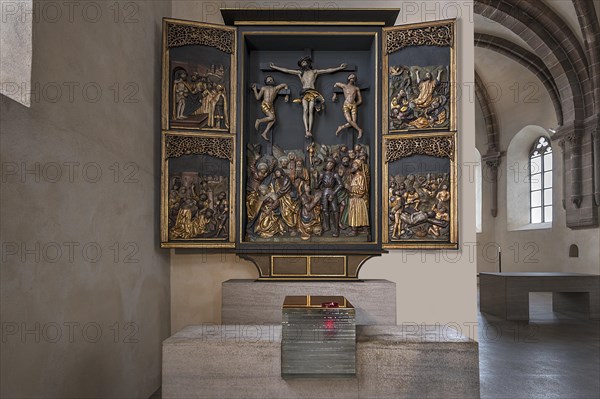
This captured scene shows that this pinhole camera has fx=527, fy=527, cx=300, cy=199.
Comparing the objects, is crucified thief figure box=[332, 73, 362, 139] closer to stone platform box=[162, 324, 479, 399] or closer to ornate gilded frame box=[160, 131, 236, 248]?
ornate gilded frame box=[160, 131, 236, 248]

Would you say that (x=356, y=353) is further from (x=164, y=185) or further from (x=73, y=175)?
(x=164, y=185)

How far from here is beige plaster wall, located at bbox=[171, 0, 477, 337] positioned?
7.44 meters

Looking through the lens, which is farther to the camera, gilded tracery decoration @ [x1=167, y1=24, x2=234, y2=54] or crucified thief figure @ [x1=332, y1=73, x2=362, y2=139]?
crucified thief figure @ [x1=332, y1=73, x2=362, y2=139]

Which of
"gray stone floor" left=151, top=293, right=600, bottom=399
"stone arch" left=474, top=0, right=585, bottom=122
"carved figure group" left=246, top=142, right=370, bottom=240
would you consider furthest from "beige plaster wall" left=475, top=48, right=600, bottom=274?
"carved figure group" left=246, top=142, right=370, bottom=240

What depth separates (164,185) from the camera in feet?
21.3

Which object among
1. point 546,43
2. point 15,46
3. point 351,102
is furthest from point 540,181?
point 15,46

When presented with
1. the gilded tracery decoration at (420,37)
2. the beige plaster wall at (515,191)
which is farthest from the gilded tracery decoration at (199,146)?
the beige plaster wall at (515,191)

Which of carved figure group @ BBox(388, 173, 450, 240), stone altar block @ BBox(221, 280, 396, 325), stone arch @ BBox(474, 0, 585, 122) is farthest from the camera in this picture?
stone arch @ BBox(474, 0, 585, 122)

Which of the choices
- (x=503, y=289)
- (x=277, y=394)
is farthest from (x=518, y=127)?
(x=277, y=394)

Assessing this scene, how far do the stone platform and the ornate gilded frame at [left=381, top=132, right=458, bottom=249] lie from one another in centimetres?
243

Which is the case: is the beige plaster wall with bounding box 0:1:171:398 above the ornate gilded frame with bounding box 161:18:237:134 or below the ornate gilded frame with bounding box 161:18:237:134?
below

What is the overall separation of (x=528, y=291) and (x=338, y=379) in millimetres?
10314

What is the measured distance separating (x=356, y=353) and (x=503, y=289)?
10.0m

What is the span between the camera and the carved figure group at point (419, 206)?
21.9ft
